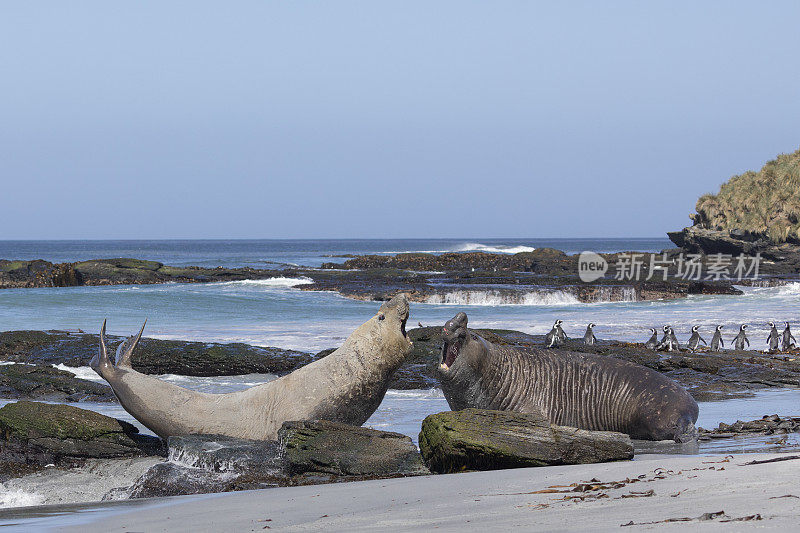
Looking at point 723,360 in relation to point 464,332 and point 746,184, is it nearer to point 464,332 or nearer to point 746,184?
point 464,332

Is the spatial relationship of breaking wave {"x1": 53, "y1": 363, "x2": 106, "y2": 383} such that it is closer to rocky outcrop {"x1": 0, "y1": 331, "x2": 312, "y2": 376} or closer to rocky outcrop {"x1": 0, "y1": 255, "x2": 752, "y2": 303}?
rocky outcrop {"x1": 0, "y1": 331, "x2": 312, "y2": 376}

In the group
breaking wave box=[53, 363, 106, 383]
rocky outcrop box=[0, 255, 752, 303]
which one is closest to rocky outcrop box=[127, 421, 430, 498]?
breaking wave box=[53, 363, 106, 383]

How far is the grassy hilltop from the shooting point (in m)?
63.7

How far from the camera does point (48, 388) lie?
12031mm

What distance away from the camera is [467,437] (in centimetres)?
679

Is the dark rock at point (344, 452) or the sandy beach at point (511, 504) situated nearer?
the sandy beach at point (511, 504)

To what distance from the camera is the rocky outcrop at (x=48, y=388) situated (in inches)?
462

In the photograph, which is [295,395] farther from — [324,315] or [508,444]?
[324,315]

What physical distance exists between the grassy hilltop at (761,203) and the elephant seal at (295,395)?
60.5 m

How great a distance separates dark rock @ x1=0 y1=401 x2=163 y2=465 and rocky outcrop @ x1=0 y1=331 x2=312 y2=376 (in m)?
6.93

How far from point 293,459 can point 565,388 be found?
2.98 metres

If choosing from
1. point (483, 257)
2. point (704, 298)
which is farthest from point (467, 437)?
point (483, 257)

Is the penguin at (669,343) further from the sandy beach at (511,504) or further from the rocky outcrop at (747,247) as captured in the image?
the rocky outcrop at (747,247)

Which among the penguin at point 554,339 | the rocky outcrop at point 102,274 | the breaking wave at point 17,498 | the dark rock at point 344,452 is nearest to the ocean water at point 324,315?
the dark rock at point 344,452
